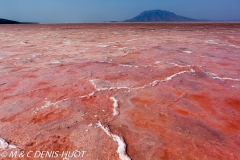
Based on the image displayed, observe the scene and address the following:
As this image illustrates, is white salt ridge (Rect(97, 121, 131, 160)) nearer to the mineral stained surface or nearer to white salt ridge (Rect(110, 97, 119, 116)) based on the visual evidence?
the mineral stained surface

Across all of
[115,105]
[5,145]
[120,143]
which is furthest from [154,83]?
[5,145]

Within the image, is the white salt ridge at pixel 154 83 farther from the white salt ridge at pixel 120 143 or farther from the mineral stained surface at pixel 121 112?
the white salt ridge at pixel 120 143

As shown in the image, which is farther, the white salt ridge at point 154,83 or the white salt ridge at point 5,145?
the white salt ridge at point 154,83

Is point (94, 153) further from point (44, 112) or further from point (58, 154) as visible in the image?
point (44, 112)

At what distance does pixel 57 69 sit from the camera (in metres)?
3.31

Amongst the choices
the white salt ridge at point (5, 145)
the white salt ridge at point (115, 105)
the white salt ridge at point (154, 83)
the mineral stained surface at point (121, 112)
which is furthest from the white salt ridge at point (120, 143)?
the white salt ridge at point (154, 83)

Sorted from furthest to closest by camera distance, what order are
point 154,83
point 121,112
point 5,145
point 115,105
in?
point 154,83 < point 115,105 < point 121,112 < point 5,145

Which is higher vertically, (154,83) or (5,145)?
(5,145)

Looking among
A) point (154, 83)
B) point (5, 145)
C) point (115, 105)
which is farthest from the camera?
point (154, 83)

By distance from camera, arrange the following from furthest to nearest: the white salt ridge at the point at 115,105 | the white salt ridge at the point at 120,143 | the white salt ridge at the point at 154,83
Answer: the white salt ridge at the point at 154,83 < the white salt ridge at the point at 115,105 < the white salt ridge at the point at 120,143

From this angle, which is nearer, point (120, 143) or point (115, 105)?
point (120, 143)

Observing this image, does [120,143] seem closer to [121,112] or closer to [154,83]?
[121,112]

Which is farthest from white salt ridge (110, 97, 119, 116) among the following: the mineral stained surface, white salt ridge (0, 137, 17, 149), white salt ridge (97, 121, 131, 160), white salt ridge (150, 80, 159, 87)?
white salt ridge (0, 137, 17, 149)

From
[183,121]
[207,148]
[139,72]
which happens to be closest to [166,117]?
[183,121]
